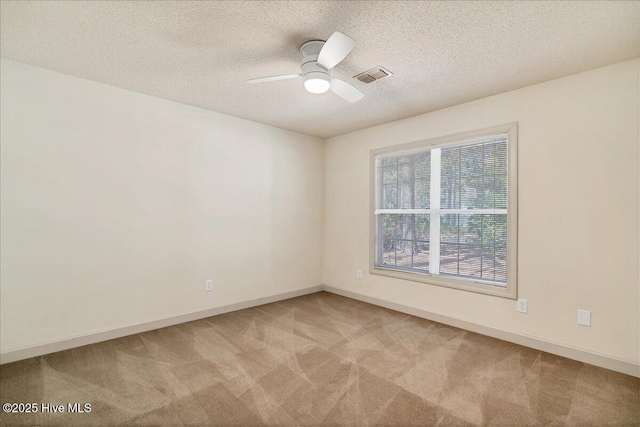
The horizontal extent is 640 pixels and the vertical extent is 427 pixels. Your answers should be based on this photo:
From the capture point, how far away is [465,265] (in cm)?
345

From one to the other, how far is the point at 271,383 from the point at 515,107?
336 cm

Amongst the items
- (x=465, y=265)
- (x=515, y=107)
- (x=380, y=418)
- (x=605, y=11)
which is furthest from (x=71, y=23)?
(x=465, y=265)

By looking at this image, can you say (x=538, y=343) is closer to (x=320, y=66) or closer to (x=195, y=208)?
(x=320, y=66)

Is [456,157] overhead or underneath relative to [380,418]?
overhead

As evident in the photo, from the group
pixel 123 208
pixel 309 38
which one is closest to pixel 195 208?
pixel 123 208

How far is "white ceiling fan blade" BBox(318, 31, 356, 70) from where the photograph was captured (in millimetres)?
1836

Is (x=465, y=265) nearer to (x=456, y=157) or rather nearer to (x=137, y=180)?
(x=456, y=157)

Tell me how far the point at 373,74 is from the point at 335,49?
2.80 ft

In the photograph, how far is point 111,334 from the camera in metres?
3.00

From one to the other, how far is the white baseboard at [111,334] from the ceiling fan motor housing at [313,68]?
2.91 metres

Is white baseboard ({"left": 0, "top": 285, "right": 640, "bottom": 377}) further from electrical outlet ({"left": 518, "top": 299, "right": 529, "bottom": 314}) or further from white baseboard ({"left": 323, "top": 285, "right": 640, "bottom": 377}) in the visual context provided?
electrical outlet ({"left": 518, "top": 299, "right": 529, "bottom": 314})

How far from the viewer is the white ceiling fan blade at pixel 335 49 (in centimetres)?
184

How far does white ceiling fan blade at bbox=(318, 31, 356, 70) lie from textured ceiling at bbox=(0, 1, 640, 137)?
19 cm

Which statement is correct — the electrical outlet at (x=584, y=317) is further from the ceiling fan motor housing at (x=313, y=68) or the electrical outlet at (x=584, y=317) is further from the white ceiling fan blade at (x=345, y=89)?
the ceiling fan motor housing at (x=313, y=68)
